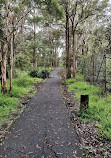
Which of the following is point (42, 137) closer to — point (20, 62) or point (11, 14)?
point (11, 14)

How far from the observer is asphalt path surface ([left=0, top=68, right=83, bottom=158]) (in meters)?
2.49

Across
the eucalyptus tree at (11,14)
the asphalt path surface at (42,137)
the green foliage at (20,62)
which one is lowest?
the asphalt path surface at (42,137)

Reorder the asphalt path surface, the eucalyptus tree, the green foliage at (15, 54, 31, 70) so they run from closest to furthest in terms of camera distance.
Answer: the asphalt path surface → the eucalyptus tree → the green foliage at (15, 54, 31, 70)

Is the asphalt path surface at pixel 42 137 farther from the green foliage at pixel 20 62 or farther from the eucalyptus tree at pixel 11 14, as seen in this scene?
the green foliage at pixel 20 62

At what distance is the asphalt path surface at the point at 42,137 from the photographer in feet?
8.16

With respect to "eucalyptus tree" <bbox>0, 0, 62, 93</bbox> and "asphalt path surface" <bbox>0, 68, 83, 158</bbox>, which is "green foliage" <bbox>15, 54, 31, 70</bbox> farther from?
"asphalt path surface" <bbox>0, 68, 83, 158</bbox>

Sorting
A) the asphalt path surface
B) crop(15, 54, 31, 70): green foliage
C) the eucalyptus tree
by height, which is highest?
the eucalyptus tree

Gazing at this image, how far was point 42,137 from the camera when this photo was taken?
118 inches

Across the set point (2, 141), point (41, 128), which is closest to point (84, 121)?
point (41, 128)

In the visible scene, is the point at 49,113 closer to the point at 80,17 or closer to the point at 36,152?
the point at 36,152

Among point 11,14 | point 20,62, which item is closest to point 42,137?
point 11,14

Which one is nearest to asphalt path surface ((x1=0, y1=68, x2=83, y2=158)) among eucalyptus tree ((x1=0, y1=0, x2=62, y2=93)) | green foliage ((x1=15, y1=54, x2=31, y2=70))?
eucalyptus tree ((x1=0, y1=0, x2=62, y2=93))

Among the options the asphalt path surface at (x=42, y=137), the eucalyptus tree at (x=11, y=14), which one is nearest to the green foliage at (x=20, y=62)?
the eucalyptus tree at (x=11, y=14)

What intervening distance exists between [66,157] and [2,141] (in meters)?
1.64
